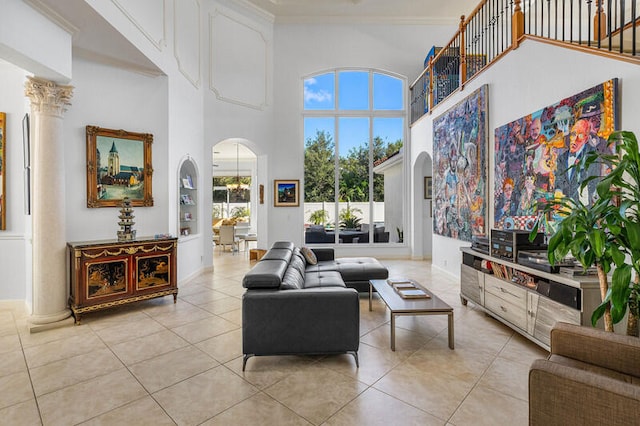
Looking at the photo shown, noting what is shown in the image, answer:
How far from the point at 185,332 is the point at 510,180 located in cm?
416

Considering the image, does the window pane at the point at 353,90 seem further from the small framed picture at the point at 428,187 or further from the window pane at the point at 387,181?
the small framed picture at the point at 428,187

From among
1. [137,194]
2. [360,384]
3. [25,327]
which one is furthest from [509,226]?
[25,327]

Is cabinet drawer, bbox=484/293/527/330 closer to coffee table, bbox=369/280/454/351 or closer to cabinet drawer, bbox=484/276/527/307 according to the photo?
cabinet drawer, bbox=484/276/527/307

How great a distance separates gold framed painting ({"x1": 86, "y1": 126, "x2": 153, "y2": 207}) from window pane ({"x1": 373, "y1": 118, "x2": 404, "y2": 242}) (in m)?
5.30

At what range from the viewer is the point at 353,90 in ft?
27.2

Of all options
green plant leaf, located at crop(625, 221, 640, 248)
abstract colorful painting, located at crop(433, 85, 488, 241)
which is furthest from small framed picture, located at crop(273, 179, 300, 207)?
green plant leaf, located at crop(625, 221, 640, 248)

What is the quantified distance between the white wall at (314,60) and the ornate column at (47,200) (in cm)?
457

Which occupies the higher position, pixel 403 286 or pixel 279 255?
pixel 279 255

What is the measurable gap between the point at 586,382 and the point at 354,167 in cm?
721

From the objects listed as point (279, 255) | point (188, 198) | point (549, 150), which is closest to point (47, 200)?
point (188, 198)

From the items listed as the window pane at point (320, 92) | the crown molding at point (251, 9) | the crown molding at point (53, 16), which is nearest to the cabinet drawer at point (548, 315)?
the crown molding at point (53, 16)

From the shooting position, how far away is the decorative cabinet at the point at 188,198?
5691 millimetres

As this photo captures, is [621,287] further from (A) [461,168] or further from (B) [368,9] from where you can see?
(B) [368,9]

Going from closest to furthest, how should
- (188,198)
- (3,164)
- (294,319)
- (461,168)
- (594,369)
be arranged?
(594,369) → (294,319) → (3,164) → (461,168) → (188,198)
